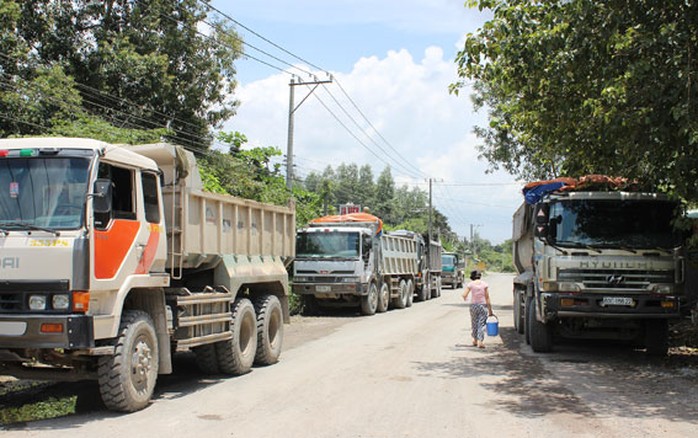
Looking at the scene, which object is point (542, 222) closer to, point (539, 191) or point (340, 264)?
point (539, 191)

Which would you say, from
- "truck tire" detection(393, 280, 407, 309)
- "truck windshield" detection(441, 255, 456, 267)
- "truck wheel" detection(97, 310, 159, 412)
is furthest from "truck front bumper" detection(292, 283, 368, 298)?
"truck windshield" detection(441, 255, 456, 267)

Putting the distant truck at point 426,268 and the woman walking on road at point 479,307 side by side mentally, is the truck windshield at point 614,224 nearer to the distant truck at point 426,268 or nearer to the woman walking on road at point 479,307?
the woman walking on road at point 479,307

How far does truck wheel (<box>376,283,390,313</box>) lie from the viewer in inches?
921

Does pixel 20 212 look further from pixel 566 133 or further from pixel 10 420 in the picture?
pixel 566 133

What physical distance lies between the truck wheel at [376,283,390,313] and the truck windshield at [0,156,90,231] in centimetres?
1711

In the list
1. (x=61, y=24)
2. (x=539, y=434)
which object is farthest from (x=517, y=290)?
(x=61, y=24)

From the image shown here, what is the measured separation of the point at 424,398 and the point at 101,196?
447 centimetres

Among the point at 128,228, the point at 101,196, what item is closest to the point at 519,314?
the point at 128,228

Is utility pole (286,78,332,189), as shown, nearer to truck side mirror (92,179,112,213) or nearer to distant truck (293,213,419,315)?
distant truck (293,213,419,315)

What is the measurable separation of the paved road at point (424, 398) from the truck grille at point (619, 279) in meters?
1.33

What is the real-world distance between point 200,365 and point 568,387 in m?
5.37

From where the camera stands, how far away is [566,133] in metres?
12.1

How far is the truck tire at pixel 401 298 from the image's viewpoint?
2562 cm

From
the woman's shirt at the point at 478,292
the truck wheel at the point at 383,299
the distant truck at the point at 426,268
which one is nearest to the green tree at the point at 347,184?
the distant truck at the point at 426,268
